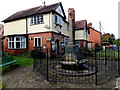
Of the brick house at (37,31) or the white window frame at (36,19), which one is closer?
the brick house at (37,31)

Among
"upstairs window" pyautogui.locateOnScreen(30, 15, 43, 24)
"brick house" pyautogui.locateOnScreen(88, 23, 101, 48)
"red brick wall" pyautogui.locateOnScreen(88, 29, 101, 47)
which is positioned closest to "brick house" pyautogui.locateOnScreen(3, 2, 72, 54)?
"upstairs window" pyautogui.locateOnScreen(30, 15, 43, 24)

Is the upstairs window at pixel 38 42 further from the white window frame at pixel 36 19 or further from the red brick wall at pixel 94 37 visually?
the red brick wall at pixel 94 37

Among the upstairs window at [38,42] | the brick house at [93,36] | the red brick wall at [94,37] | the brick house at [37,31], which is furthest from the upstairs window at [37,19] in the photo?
the red brick wall at [94,37]

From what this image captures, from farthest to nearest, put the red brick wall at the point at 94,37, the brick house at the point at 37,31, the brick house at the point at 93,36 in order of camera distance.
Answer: the red brick wall at the point at 94,37
the brick house at the point at 93,36
the brick house at the point at 37,31

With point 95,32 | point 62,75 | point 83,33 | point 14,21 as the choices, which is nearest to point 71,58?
point 62,75

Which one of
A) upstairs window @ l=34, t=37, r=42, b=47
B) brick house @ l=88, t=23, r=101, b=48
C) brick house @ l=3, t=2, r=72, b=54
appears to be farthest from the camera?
brick house @ l=88, t=23, r=101, b=48

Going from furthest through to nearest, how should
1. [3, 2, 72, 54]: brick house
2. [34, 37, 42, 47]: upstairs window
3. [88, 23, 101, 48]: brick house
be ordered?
[88, 23, 101, 48]: brick house, [34, 37, 42, 47]: upstairs window, [3, 2, 72, 54]: brick house

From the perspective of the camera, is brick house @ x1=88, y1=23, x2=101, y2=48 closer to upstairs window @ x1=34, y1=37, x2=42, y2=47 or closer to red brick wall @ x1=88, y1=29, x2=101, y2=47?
red brick wall @ x1=88, y1=29, x2=101, y2=47

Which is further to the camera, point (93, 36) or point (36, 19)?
point (93, 36)

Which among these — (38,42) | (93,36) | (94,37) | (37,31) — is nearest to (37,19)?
(37,31)

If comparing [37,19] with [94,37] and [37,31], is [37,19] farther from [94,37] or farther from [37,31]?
[94,37]

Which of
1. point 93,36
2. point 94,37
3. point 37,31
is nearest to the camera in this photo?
point 37,31

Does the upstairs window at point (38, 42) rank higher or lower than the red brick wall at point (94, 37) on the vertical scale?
lower

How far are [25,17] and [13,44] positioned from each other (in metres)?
4.86
